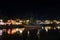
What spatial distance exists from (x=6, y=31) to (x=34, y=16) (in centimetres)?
59

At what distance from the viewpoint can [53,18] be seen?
6.43ft

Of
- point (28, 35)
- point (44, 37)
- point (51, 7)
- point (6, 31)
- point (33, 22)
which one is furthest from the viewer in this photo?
point (33, 22)

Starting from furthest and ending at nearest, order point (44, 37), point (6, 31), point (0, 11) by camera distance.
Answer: point (0, 11)
point (6, 31)
point (44, 37)

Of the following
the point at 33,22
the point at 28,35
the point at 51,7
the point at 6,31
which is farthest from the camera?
the point at 33,22

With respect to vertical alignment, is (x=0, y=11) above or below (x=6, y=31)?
above

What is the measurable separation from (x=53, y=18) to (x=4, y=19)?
0.77 m

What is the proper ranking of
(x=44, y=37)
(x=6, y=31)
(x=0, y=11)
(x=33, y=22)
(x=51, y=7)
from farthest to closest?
(x=33, y=22)
(x=51, y=7)
(x=0, y=11)
(x=6, y=31)
(x=44, y=37)

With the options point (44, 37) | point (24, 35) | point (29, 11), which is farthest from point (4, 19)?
point (44, 37)

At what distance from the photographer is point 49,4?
1.85 metres

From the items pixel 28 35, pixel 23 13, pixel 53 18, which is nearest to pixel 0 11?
pixel 23 13

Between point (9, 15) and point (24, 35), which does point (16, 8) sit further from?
point (24, 35)

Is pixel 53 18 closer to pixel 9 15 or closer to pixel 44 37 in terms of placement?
pixel 9 15

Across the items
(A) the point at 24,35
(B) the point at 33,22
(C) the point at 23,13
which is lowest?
(A) the point at 24,35

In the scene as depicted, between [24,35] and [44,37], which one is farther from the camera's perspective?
[24,35]
